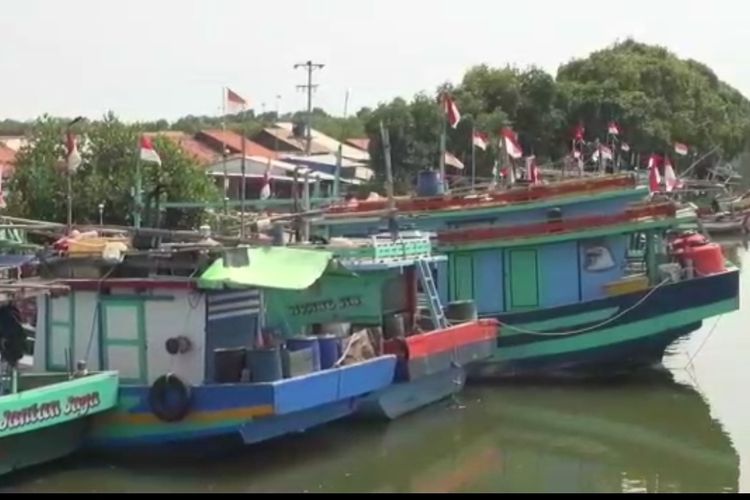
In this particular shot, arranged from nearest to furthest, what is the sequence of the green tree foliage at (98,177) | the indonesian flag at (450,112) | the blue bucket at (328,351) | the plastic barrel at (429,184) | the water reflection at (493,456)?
1. the water reflection at (493,456)
2. the blue bucket at (328,351)
3. the plastic barrel at (429,184)
4. the indonesian flag at (450,112)
5. the green tree foliage at (98,177)

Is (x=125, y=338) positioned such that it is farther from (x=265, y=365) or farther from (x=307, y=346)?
→ (x=307, y=346)

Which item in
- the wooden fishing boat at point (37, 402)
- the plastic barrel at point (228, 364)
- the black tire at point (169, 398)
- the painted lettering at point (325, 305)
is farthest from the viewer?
the painted lettering at point (325, 305)

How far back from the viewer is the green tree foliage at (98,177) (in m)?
30.0

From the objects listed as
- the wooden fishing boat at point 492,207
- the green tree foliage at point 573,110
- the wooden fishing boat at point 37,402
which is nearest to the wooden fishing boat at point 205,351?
the wooden fishing boat at point 37,402

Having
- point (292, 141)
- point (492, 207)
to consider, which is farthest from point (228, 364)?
point (292, 141)

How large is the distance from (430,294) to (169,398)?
4.10 meters

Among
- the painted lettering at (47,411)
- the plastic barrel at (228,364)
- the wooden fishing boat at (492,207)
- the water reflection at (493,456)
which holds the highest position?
the wooden fishing boat at (492,207)

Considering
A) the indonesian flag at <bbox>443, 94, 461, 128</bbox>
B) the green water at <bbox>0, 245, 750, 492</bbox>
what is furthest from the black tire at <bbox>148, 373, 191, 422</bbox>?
the indonesian flag at <bbox>443, 94, 461, 128</bbox>

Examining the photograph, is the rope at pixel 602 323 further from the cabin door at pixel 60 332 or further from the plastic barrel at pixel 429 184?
the cabin door at pixel 60 332

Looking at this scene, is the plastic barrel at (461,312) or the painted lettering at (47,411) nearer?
the painted lettering at (47,411)

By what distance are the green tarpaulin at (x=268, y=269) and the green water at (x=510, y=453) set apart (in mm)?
1873

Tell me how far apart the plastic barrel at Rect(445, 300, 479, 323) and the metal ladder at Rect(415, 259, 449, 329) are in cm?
55
